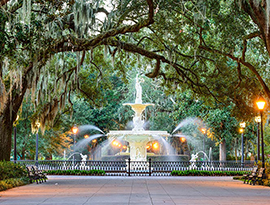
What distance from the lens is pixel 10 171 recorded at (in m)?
18.2

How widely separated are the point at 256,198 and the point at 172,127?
39.2 m

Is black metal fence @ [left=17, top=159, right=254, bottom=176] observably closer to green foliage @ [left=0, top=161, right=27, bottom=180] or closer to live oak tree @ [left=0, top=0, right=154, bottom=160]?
green foliage @ [left=0, top=161, right=27, bottom=180]

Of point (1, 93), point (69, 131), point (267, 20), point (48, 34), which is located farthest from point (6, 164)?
point (69, 131)

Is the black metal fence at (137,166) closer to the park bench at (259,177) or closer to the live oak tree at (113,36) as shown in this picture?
the live oak tree at (113,36)

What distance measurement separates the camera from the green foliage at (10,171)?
17.3 meters

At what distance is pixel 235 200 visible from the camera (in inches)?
465

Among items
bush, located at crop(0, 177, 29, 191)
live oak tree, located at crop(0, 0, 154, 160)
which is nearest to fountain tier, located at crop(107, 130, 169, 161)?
live oak tree, located at crop(0, 0, 154, 160)

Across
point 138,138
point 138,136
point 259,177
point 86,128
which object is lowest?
point 259,177

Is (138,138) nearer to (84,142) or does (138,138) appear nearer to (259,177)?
(259,177)

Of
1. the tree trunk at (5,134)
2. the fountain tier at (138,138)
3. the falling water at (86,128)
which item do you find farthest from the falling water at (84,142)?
the tree trunk at (5,134)

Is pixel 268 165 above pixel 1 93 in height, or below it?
below

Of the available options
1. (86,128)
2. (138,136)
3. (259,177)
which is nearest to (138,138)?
(138,136)

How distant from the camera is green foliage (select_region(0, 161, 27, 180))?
56.9ft

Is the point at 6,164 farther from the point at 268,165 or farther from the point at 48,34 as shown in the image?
the point at 268,165
